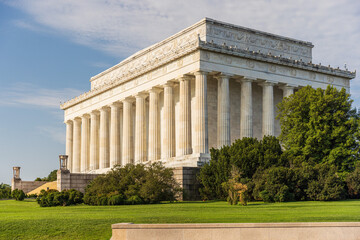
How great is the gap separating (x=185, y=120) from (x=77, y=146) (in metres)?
41.1

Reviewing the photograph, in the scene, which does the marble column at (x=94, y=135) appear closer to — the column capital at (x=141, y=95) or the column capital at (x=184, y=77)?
the column capital at (x=141, y=95)

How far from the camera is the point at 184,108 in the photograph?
66.9 metres

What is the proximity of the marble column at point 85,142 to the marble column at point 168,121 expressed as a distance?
30242 millimetres

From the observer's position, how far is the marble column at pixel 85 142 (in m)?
97.3

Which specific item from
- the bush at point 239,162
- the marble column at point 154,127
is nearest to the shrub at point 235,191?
the bush at point 239,162

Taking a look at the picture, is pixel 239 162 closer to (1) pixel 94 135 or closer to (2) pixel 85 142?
(1) pixel 94 135

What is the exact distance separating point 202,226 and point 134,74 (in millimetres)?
57002

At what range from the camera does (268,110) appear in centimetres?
7206

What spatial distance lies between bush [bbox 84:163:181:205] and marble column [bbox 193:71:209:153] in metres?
10.1

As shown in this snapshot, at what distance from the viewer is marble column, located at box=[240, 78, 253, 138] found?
6925 centimetres

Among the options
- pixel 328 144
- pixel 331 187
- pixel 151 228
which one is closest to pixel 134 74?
pixel 328 144

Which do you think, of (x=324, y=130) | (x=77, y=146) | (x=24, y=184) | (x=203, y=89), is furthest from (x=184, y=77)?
(x=77, y=146)

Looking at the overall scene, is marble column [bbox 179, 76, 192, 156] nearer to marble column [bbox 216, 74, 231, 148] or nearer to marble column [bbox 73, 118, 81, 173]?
marble column [bbox 216, 74, 231, 148]

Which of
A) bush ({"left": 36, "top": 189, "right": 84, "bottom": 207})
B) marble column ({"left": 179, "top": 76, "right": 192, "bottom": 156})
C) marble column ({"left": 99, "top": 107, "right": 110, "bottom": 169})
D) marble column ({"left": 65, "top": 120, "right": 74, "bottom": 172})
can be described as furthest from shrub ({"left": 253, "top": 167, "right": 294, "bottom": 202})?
marble column ({"left": 65, "top": 120, "right": 74, "bottom": 172})
